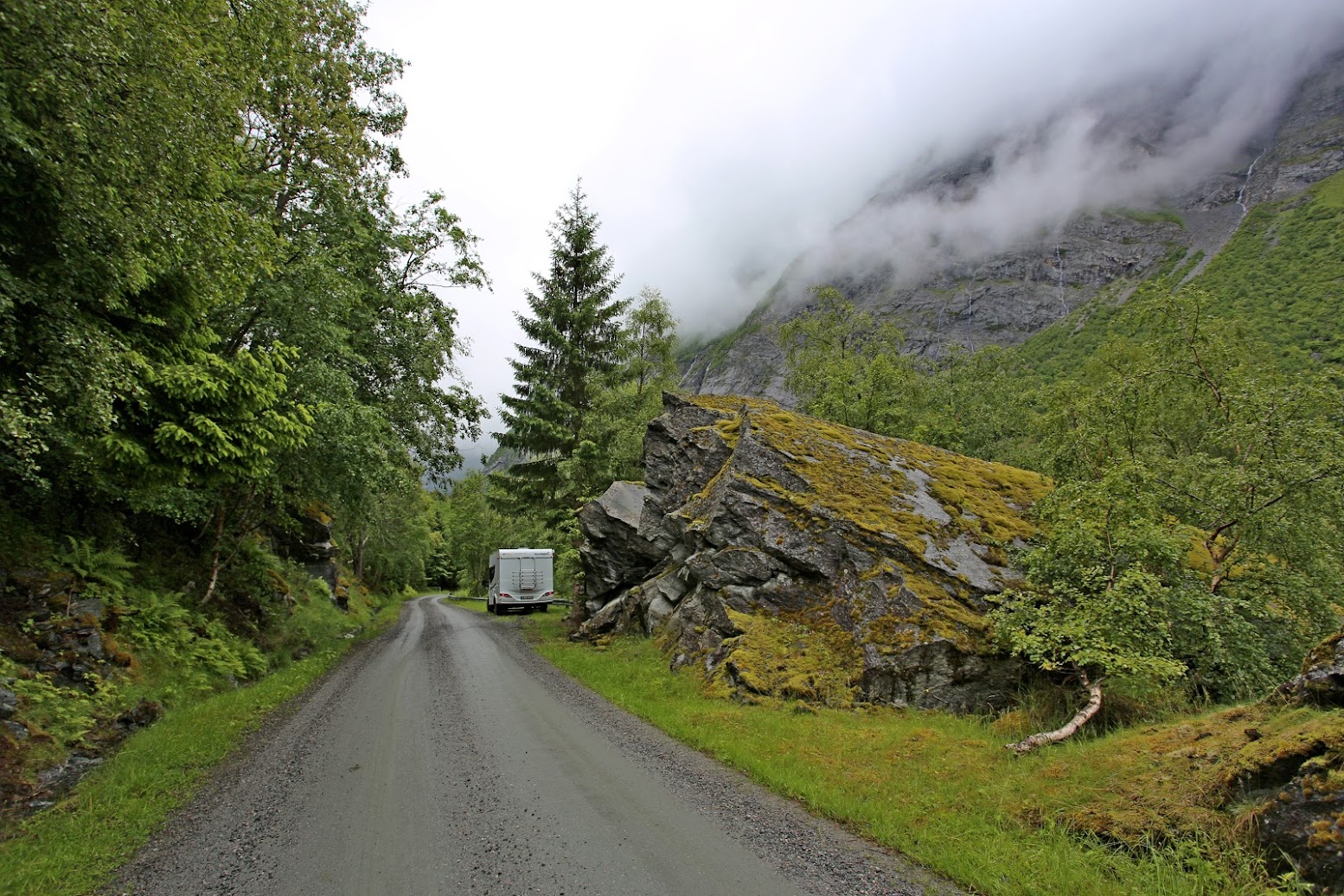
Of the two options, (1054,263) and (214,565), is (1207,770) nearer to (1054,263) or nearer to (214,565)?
(214,565)

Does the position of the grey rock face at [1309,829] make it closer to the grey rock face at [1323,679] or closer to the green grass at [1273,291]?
the grey rock face at [1323,679]

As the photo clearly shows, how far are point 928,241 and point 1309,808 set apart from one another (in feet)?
618

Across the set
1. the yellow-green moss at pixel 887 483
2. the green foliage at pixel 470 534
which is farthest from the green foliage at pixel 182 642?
the green foliage at pixel 470 534

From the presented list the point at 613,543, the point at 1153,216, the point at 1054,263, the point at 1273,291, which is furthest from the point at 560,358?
the point at 1153,216

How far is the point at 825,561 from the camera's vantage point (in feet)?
33.9

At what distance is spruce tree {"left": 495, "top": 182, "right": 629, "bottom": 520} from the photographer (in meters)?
20.9

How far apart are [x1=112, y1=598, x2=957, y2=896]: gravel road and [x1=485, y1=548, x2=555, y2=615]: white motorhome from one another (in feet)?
63.5

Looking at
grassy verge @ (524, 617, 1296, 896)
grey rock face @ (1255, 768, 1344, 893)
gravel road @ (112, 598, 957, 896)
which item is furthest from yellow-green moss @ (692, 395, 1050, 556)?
grey rock face @ (1255, 768, 1344, 893)

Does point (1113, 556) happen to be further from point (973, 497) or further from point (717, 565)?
point (717, 565)

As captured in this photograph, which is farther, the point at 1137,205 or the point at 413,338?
the point at 1137,205

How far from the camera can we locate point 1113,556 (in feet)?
24.4

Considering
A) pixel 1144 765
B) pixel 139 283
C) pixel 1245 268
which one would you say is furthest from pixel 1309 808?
pixel 1245 268

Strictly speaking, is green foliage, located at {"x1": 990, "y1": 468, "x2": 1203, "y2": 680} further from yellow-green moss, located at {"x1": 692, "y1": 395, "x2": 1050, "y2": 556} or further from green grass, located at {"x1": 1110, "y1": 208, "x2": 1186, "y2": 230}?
green grass, located at {"x1": 1110, "y1": 208, "x2": 1186, "y2": 230}

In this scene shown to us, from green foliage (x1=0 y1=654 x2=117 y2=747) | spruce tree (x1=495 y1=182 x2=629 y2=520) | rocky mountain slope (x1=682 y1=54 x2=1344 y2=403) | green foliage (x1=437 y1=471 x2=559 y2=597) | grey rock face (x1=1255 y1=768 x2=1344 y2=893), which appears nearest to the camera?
grey rock face (x1=1255 y1=768 x2=1344 y2=893)
